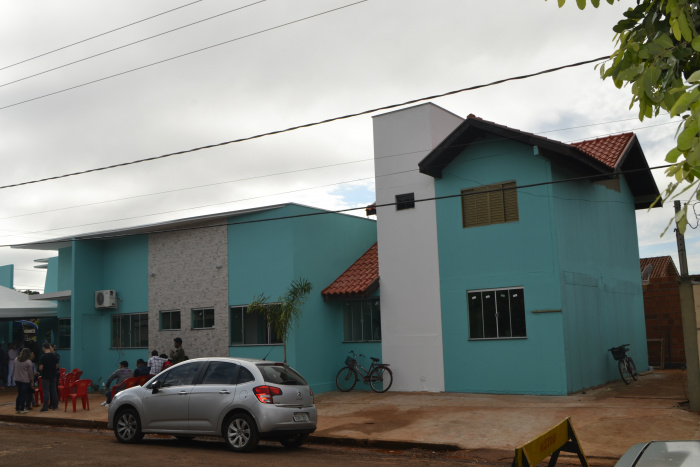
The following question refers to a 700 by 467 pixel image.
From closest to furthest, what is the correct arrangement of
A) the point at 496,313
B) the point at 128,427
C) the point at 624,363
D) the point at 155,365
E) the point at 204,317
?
the point at 128,427
the point at 496,313
the point at 624,363
the point at 155,365
the point at 204,317

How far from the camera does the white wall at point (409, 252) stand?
1870 cm

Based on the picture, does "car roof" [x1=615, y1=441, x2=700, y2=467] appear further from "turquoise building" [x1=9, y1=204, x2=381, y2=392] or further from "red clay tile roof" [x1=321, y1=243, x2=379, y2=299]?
"red clay tile roof" [x1=321, y1=243, x2=379, y2=299]

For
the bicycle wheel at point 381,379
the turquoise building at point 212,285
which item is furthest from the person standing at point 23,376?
the bicycle wheel at point 381,379

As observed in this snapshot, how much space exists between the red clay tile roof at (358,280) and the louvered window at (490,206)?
338 centimetres

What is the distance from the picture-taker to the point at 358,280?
20625 millimetres

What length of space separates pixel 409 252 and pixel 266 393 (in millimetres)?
8475

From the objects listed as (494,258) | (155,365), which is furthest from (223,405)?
(494,258)

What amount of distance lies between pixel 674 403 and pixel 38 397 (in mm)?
A: 17287

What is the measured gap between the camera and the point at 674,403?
14.3 meters

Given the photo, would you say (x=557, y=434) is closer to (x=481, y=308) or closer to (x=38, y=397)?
(x=481, y=308)

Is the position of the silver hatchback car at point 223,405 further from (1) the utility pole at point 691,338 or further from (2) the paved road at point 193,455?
(1) the utility pole at point 691,338

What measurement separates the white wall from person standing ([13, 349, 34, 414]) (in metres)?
9.47

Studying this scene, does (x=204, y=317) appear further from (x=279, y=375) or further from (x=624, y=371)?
(x=624, y=371)

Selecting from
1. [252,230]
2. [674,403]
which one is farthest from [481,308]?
[252,230]
